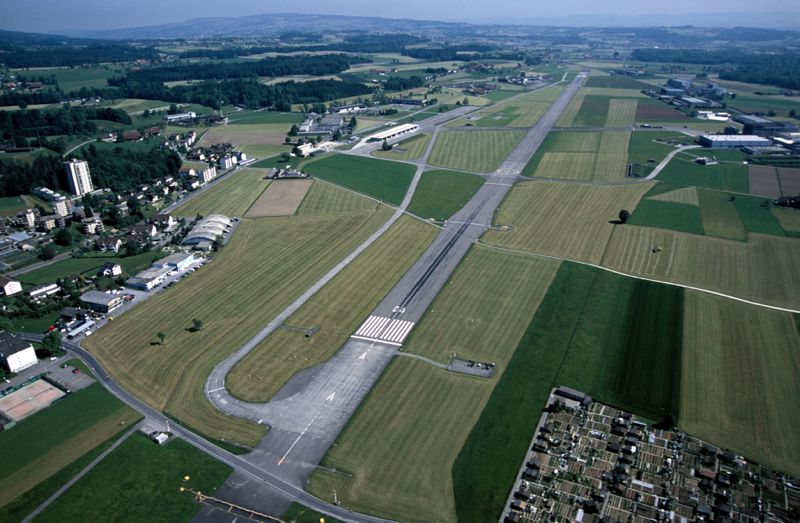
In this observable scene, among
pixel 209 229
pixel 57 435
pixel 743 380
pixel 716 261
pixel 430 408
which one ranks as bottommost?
pixel 57 435

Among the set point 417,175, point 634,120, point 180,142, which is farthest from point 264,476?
point 634,120

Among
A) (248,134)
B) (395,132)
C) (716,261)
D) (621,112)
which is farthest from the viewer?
(621,112)

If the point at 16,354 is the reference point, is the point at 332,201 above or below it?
above

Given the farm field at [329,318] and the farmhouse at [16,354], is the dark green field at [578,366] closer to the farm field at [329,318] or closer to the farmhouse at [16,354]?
the farm field at [329,318]

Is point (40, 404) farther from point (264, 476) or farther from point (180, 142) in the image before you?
point (180, 142)

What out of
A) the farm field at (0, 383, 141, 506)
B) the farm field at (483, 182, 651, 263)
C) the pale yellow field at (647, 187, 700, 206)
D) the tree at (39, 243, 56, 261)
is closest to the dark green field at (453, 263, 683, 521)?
the farm field at (483, 182, 651, 263)

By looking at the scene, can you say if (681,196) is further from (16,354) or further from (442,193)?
(16,354)

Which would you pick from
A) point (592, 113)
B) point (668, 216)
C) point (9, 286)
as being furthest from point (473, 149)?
point (9, 286)

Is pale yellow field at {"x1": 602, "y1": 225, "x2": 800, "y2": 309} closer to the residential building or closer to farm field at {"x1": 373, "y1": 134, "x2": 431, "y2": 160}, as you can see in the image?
farm field at {"x1": 373, "y1": 134, "x2": 431, "y2": 160}
